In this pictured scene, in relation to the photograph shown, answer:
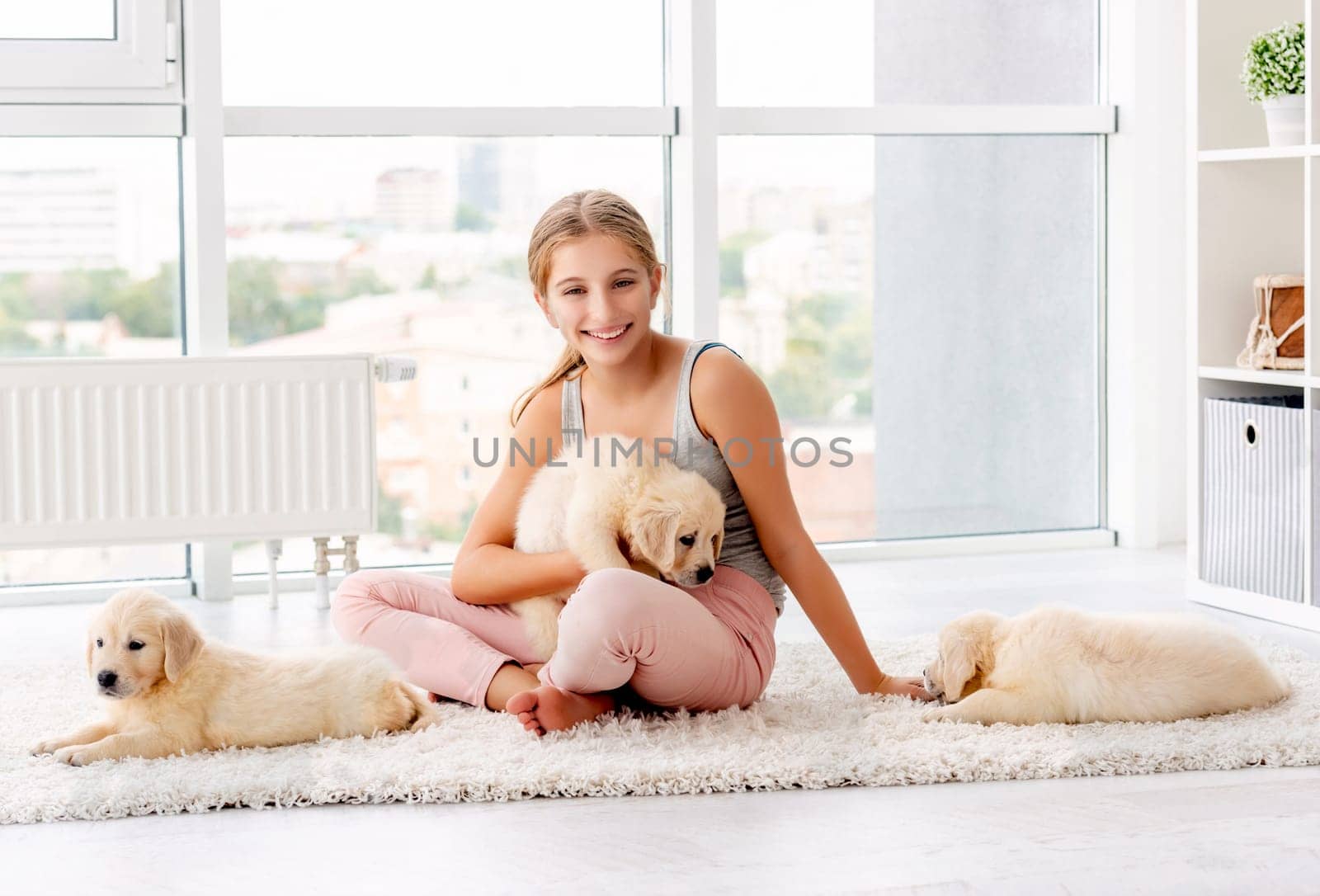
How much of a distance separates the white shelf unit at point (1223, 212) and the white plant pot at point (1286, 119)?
126mm

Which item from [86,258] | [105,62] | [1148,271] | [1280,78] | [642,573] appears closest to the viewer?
[642,573]

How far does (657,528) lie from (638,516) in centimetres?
3

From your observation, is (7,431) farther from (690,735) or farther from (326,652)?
(690,735)

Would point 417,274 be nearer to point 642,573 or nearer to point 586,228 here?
point 586,228

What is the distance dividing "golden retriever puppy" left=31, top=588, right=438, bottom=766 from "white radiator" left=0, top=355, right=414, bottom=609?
4.06 feet

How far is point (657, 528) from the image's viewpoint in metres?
1.97

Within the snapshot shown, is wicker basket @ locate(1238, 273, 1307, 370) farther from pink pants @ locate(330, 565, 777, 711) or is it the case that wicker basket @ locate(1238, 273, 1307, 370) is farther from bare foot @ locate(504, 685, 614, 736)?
bare foot @ locate(504, 685, 614, 736)

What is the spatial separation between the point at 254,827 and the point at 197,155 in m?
2.04

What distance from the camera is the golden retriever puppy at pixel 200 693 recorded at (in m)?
1.86

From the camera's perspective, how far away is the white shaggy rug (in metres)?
1.76

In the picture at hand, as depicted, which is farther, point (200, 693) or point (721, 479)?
point (721, 479)

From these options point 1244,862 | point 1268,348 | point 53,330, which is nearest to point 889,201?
point 1268,348

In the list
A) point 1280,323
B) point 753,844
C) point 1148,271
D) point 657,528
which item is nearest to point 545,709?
point 657,528

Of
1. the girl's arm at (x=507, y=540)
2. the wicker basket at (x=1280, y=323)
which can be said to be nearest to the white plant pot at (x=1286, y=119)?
the wicker basket at (x=1280, y=323)
